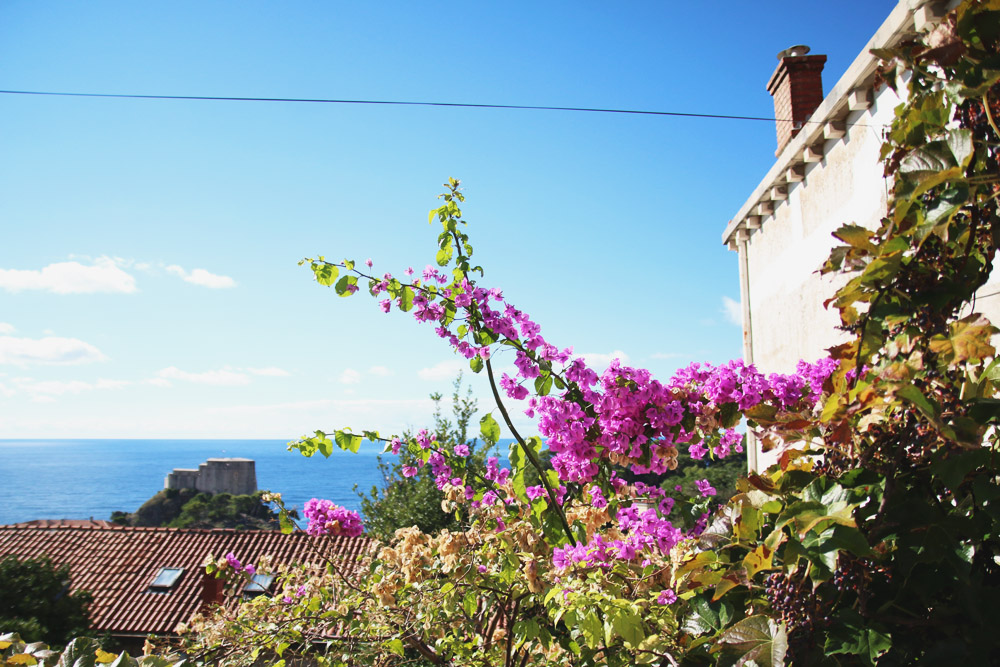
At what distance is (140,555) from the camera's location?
17.1 meters

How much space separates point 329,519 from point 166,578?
15434 mm

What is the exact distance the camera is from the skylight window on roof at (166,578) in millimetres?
15695

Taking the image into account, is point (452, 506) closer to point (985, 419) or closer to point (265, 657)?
point (265, 657)

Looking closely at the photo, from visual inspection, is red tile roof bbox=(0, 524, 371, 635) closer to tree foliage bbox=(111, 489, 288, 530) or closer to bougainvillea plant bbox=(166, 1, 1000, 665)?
bougainvillea plant bbox=(166, 1, 1000, 665)

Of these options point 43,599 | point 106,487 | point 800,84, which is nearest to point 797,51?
point 800,84

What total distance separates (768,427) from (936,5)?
3579 mm

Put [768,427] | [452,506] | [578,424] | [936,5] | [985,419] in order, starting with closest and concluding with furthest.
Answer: [985,419]
[768,427]
[578,424]
[452,506]
[936,5]

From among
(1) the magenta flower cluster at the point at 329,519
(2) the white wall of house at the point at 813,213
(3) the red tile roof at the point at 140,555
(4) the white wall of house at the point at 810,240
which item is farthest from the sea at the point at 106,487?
(1) the magenta flower cluster at the point at 329,519

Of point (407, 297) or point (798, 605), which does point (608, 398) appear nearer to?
point (407, 297)

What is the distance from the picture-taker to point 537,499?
100 inches

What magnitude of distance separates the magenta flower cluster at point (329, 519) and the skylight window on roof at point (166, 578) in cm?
1502

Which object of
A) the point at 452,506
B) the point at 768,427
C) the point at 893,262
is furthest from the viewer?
the point at 452,506

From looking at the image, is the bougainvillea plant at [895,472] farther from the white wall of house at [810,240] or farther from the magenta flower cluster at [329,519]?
the white wall of house at [810,240]

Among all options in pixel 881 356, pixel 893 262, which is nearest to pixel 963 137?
pixel 893 262
